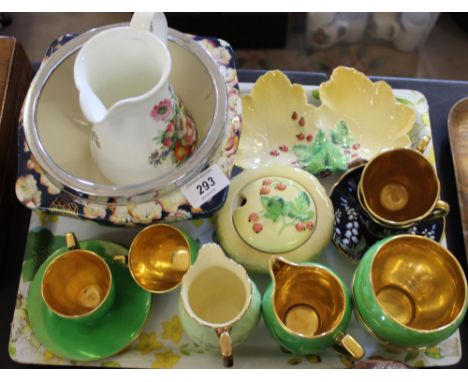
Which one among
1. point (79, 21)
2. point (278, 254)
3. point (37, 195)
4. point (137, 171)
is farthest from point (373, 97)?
point (79, 21)

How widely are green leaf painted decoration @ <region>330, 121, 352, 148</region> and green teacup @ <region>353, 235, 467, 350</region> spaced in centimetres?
23

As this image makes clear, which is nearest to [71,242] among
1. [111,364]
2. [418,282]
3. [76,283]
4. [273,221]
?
[76,283]

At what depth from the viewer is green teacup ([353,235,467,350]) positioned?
59cm

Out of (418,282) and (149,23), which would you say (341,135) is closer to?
(418,282)

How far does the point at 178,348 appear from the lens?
739 millimetres

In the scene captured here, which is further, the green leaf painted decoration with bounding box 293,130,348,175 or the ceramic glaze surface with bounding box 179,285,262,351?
the green leaf painted decoration with bounding box 293,130,348,175

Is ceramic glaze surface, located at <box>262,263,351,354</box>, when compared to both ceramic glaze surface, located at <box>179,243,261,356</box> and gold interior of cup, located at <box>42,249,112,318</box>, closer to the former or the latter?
ceramic glaze surface, located at <box>179,243,261,356</box>

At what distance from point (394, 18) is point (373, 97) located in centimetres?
65

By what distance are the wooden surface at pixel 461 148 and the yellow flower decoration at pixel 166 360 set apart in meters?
0.48

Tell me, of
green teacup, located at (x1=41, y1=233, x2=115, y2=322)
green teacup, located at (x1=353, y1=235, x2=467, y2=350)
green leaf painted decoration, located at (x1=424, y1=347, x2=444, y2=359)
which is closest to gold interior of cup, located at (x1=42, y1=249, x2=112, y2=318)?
green teacup, located at (x1=41, y1=233, x2=115, y2=322)

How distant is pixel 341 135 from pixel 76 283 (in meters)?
0.48

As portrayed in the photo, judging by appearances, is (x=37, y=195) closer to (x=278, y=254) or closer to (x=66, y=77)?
(x=66, y=77)

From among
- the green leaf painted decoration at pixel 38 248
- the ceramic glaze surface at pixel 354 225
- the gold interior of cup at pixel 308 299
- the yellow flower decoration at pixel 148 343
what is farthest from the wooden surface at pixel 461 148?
the green leaf painted decoration at pixel 38 248

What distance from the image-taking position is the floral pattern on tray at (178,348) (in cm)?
72
